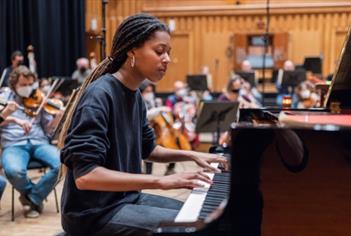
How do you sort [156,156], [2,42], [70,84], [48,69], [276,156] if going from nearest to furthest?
[276,156] < [156,156] < [70,84] < [2,42] < [48,69]

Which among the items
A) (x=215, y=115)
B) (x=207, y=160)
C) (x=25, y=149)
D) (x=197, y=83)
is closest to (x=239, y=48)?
(x=197, y=83)

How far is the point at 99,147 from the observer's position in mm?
1707

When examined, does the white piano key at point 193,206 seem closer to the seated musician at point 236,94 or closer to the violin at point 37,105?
the violin at point 37,105

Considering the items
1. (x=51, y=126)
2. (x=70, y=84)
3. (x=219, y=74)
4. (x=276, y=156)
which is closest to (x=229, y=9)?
(x=219, y=74)

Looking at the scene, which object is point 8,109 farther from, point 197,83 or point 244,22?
point 244,22

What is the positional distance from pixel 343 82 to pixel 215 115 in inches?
125

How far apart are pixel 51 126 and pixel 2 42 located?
13.8ft

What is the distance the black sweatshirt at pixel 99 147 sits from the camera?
5.60ft

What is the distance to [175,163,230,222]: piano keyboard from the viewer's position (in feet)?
5.06

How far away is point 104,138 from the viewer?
1.75m

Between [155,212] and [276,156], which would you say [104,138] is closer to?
[155,212]

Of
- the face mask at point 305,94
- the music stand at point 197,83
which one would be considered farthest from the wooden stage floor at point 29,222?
the music stand at point 197,83

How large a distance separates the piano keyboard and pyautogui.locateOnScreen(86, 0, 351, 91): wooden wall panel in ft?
26.7

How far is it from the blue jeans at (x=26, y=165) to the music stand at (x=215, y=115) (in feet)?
6.50
